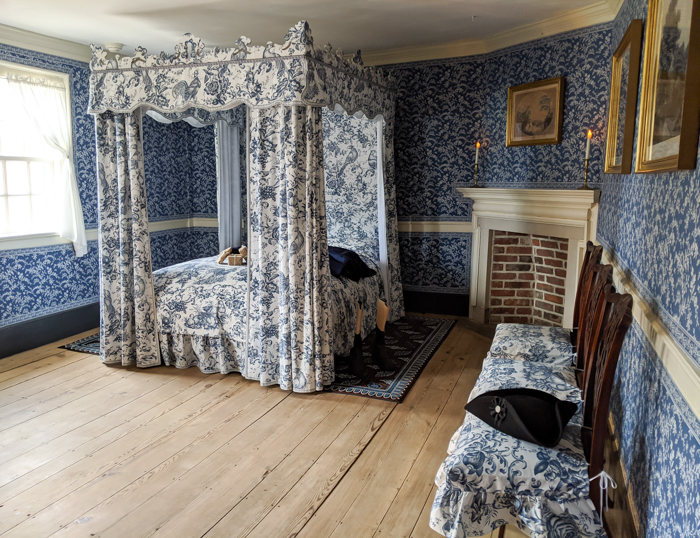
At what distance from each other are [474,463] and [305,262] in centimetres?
199

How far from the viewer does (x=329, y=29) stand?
14.5 ft

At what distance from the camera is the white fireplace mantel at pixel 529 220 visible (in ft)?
13.5

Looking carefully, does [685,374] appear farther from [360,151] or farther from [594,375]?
[360,151]

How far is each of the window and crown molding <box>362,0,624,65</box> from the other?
3.01m

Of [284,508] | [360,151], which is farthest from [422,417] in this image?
[360,151]

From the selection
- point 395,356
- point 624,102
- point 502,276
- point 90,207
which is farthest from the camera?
point 502,276

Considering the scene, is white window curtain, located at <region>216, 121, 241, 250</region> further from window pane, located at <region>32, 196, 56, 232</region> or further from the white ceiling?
window pane, located at <region>32, 196, 56, 232</region>

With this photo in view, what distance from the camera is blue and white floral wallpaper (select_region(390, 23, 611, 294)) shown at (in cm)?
418

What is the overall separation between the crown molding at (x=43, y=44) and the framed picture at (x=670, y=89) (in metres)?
4.62

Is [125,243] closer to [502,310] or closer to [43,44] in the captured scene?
[43,44]

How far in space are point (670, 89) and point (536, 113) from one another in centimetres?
295

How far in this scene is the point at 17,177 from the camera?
4.53 meters

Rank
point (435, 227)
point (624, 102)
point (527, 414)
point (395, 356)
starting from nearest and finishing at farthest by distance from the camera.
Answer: point (527, 414), point (624, 102), point (395, 356), point (435, 227)

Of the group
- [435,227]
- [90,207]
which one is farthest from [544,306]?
[90,207]
